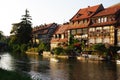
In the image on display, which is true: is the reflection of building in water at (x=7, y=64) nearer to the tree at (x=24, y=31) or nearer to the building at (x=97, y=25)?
the building at (x=97, y=25)

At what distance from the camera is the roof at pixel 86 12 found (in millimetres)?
94125

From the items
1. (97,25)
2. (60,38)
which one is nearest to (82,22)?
(97,25)

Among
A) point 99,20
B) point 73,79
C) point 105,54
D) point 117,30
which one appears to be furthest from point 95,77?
point 99,20

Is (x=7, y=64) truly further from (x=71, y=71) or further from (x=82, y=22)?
(x=82, y=22)

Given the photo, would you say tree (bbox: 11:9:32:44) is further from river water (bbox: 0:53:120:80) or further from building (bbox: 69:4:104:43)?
river water (bbox: 0:53:120:80)

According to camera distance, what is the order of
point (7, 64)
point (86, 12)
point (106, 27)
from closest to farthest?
1. point (7, 64)
2. point (106, 27)
3. point (86, 12)

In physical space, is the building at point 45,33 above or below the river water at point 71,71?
above

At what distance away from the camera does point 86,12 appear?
9788 centimetres

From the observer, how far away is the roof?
9412cm

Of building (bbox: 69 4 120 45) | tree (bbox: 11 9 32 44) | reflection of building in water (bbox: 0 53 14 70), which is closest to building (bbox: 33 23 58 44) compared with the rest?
tree (bbox: 11 9 32 44)

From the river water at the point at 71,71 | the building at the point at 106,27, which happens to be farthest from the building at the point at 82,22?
the river water at the point at 71,71

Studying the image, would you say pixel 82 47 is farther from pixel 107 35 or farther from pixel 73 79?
pixel 73 79

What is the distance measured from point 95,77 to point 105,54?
97.7ft

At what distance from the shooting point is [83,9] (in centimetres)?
10181
